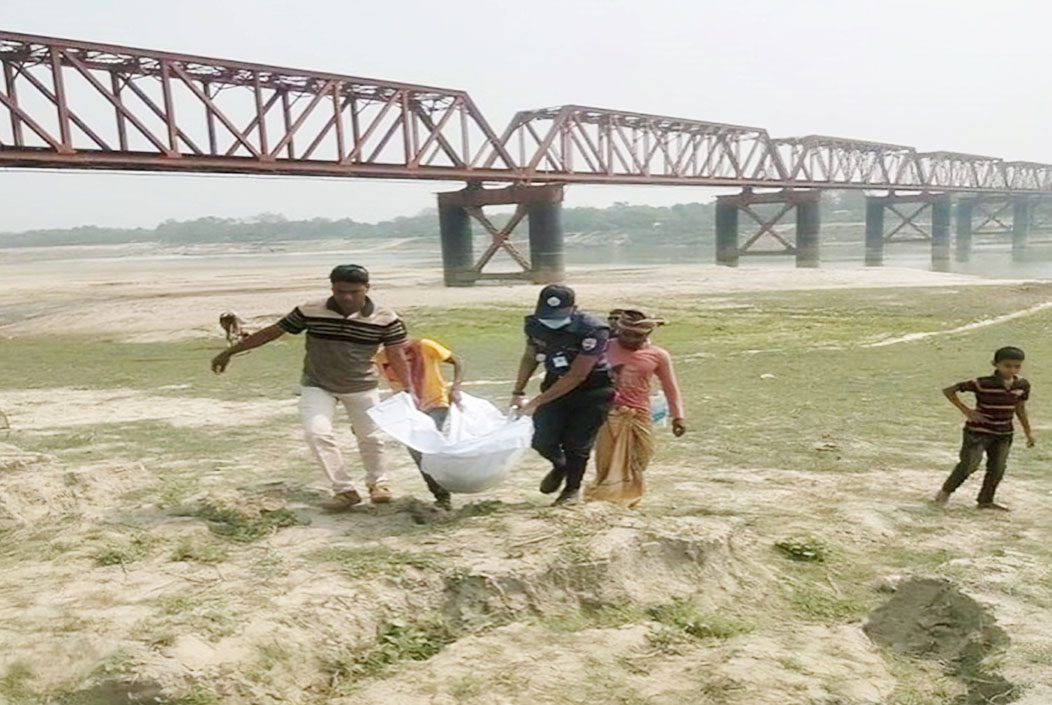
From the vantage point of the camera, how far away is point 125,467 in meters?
5.45

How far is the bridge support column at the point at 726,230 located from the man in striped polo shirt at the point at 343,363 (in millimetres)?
44617

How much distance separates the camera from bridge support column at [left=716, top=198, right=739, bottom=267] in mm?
47688

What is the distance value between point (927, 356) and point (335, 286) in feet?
33.0

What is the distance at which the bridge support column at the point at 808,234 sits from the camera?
154ft

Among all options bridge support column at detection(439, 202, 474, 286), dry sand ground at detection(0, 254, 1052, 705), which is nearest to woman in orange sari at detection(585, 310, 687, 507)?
dry sand ground at detection(0, 254, 1052, 705)

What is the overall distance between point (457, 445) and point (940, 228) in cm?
6243

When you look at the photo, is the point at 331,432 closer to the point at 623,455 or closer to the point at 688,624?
the point at 623,455

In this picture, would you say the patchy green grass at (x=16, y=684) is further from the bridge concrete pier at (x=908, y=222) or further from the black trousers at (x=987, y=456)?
the bridge concrete pier at (x=908, y=222)

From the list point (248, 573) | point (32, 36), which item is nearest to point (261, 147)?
point (32, 36)

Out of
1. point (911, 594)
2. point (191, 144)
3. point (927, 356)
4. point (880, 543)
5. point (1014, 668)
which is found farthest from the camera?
point (191, 144)

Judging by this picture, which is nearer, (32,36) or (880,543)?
(880,543)

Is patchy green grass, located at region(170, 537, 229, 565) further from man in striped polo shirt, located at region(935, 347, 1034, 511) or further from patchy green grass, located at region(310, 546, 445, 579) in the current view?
man in striped polo shirt, located at region(935, 347, 1034, 511)

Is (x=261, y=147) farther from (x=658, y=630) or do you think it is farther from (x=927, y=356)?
(x=658, y=630)

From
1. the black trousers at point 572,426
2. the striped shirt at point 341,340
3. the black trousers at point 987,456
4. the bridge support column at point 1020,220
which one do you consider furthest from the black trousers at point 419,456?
the bridge support column at point 1020,220
